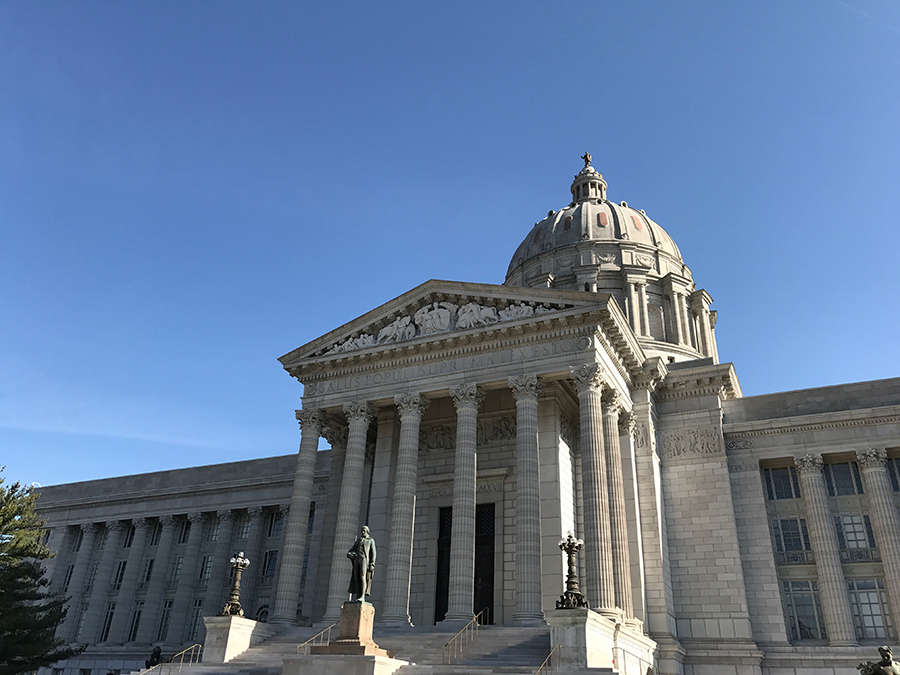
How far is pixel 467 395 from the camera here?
3222 cm

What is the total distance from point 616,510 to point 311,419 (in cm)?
1479

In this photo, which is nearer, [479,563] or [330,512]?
[479,563]

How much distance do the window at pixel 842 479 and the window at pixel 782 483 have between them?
55.9 inches

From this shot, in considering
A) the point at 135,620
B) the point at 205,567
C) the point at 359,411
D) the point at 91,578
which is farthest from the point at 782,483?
the point at 91,578

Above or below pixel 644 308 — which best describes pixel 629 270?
above

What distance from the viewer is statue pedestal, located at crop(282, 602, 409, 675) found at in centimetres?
2142

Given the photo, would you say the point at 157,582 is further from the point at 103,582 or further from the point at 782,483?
the point at 782,483

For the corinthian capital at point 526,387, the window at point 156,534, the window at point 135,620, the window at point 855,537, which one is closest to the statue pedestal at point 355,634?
Result: the corinthian capital at point 526,387

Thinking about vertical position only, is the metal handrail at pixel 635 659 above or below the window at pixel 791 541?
below

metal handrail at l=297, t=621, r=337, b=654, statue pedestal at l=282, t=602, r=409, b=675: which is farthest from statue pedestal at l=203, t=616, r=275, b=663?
statue pedestal at l=282, t=602, r=409, b=675

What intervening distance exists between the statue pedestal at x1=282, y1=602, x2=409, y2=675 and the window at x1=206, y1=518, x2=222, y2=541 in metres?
28.9

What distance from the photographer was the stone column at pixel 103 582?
4881cm

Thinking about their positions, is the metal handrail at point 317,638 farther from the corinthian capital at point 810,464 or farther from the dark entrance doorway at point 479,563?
the corinthian capital at point 810,464

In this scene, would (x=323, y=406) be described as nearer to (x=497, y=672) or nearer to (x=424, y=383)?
(x=424, y=383)
